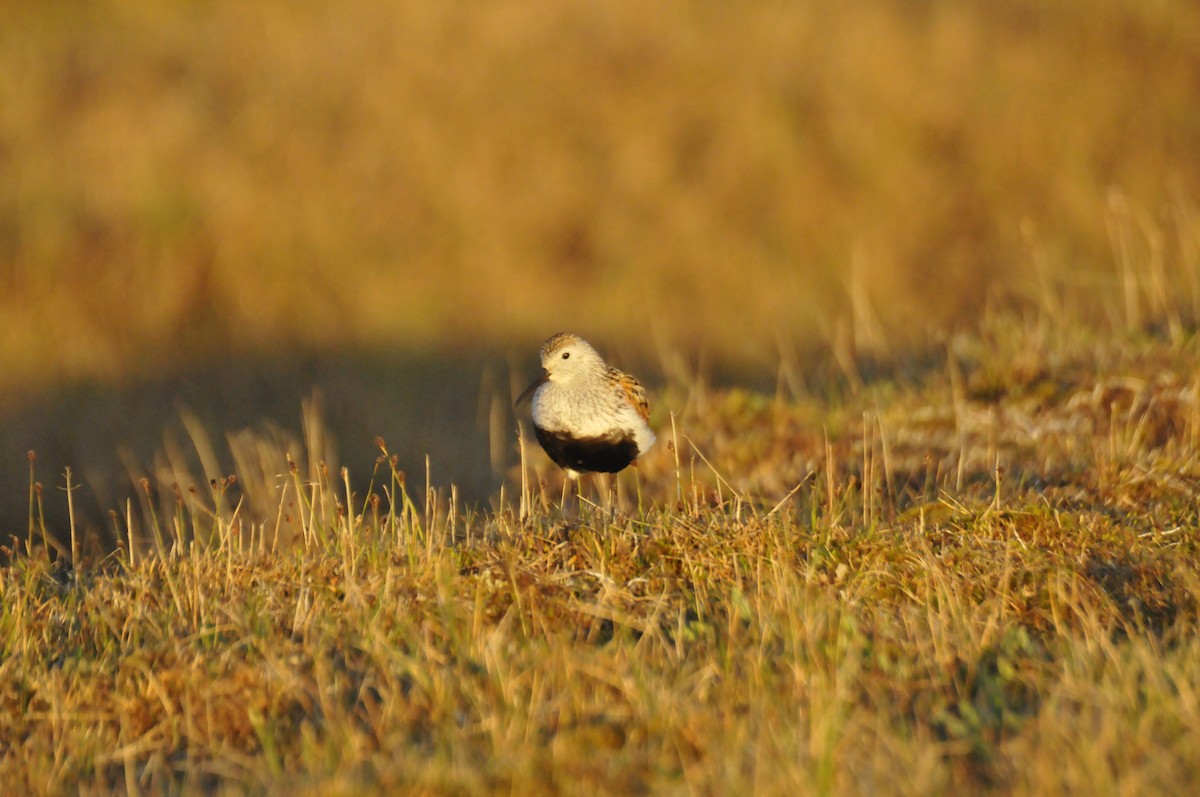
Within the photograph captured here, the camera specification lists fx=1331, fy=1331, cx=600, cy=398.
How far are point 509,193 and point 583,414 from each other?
784 centimetres

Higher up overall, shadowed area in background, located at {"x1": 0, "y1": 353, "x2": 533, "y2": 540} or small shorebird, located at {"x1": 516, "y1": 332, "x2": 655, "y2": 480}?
small shorebird, located at {"x1": 516, "y1": 332, "x2": 655, "y2": 480}

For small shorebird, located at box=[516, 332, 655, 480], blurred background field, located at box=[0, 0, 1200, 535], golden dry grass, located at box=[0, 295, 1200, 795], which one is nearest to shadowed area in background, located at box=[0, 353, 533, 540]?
blurred background field, located at box=[0, 0, 1200, 535]

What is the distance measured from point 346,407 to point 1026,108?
8266 mm

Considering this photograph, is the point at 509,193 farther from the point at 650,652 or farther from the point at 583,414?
the point at 650,652

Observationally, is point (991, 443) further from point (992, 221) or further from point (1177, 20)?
point (1177, 20)

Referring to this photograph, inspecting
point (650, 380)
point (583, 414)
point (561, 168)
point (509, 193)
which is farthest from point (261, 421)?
point (583, 414)

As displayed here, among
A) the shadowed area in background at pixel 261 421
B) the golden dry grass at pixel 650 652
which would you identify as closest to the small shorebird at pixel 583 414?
the golden dry grass at pixel 650 652

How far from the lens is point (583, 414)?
A: 6.14 meters

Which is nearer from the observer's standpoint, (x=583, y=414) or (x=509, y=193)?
(x=583, y=414)

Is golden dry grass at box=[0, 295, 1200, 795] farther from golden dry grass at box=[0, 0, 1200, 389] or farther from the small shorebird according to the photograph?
golden dry grass at box=[0, 0, 1200, 389]

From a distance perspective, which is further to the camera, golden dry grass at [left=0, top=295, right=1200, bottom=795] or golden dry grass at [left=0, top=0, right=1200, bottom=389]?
golden dry grass at [left=0, top=0, right=1200, bottom=389]

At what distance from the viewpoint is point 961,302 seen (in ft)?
42.2

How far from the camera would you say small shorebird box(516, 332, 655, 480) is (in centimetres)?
614

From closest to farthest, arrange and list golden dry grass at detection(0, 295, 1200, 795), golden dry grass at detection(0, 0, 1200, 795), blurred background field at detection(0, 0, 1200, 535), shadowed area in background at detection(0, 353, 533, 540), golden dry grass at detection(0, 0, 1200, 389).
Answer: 1. golden dry grass at detection(0, 295, 1200, 795)
2. golden dry grass at detection(0, 0, 1200, 795)
3. shadowed area in background at detection(0, 353, 533, 540)
4. blurred background field at detection(0, 0, 1200, 535)
5. golden dry grass at detection(0, 0, 1200, 389)
